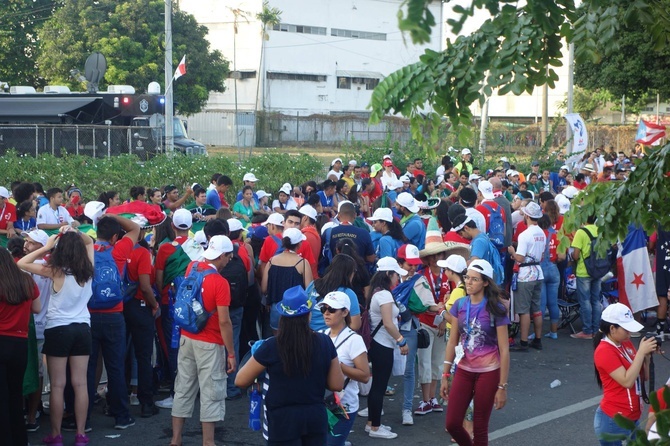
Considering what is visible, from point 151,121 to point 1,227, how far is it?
1377cm

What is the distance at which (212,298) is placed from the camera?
7078 mm

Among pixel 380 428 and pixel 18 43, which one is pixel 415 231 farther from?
pixel 18 43

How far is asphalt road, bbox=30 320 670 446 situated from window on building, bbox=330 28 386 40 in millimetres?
56228

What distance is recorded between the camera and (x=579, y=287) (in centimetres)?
1194

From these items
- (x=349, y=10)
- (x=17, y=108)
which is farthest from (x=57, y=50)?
(x=349, y=10)

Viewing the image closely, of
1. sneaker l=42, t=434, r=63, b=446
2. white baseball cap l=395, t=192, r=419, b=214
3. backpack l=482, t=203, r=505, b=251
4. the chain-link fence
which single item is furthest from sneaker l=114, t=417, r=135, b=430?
the chain-link fence

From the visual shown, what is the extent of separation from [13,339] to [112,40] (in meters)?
36.2

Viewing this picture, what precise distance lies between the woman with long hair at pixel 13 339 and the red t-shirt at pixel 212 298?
134 cm

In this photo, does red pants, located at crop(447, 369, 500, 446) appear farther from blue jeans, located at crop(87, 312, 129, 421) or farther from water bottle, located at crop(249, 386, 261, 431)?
blue jeans, located at crop(87, 312, 129, 421)

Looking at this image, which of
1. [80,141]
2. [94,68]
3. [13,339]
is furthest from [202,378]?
[94,68]

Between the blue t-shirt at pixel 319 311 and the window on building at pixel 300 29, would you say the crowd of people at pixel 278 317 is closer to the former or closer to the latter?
the blue t-shirt at pixel 319 311

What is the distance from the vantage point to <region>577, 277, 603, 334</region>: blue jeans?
1191 cm

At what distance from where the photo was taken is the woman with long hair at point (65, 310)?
23.0 ft

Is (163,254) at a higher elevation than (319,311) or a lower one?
higher
